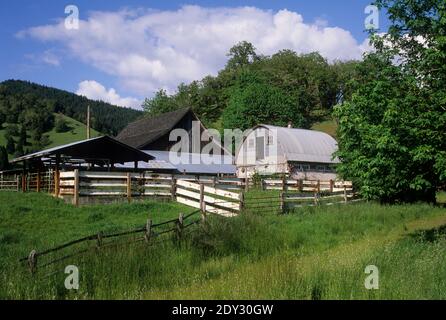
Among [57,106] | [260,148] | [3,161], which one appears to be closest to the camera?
[260,148]

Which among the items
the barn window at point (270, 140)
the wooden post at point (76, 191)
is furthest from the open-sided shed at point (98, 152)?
the barn window at point (270, 140)

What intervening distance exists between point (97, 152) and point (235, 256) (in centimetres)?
1823

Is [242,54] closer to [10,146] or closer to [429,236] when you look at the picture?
[10,146]

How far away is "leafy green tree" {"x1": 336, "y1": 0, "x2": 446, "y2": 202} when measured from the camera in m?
10.8

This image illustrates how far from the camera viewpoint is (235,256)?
12.2 meters

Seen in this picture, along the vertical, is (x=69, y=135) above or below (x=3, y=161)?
above

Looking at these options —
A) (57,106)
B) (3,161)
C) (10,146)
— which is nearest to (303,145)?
(3,161)

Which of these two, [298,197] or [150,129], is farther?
[150,129]

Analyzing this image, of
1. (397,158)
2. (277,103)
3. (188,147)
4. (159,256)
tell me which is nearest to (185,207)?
(159,256)

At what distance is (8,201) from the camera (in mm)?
19469

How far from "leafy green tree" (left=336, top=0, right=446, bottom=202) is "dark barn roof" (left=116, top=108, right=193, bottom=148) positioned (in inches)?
1277

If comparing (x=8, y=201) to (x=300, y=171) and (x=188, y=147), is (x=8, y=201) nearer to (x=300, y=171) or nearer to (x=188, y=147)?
(x=188, y=147)

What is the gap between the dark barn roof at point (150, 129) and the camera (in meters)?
44.7

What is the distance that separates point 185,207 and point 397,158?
440 inches
